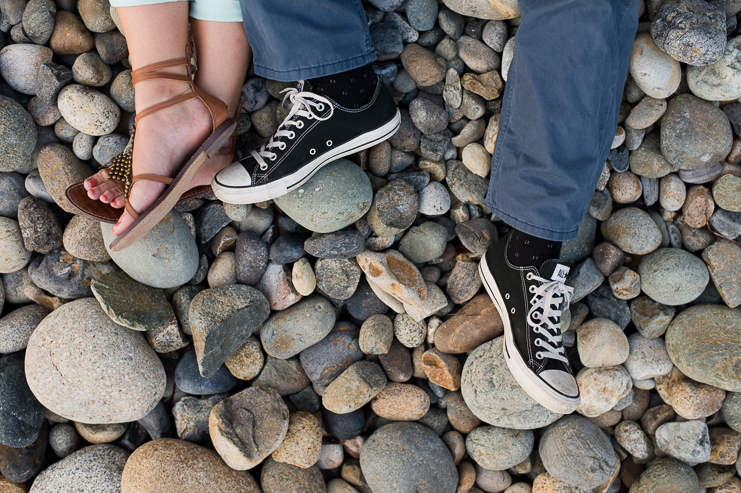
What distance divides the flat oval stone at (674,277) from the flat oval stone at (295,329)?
153 cm

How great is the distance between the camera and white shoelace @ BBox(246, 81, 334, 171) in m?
1.70

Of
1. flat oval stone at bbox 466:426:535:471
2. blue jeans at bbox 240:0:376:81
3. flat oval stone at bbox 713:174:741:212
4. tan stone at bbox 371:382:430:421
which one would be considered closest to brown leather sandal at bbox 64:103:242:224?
blue jeans at bbox 240:0:376:81

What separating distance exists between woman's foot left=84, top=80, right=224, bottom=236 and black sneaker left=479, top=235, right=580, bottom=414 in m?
1.36

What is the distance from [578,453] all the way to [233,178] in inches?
76.5

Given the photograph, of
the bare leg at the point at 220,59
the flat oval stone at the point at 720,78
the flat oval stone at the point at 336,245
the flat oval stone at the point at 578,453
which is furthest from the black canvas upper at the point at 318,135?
the flat oval stone at the point at 578,453

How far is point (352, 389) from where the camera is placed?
6.39 ft

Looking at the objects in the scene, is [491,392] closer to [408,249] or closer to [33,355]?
[408,249]

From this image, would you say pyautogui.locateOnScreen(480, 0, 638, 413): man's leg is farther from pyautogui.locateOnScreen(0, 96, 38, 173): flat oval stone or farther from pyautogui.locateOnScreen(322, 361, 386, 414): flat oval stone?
pyautogui.locateOnScreen(0, 96, 38, 173): flat oval stone

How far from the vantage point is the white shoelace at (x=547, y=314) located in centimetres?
176

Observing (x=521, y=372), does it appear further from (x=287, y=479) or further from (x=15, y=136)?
(x=15, y=136)

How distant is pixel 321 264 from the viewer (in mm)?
1985

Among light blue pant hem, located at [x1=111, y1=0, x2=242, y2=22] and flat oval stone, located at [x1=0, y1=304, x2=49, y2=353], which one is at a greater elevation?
light blue pant hem, located at [x1=111, y1=0, x2=242, y2=22]

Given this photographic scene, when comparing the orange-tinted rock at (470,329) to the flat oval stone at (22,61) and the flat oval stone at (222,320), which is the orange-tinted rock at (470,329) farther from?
the flat oval stone at (22,61)

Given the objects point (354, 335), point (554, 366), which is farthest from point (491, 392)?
point (354, 335)
